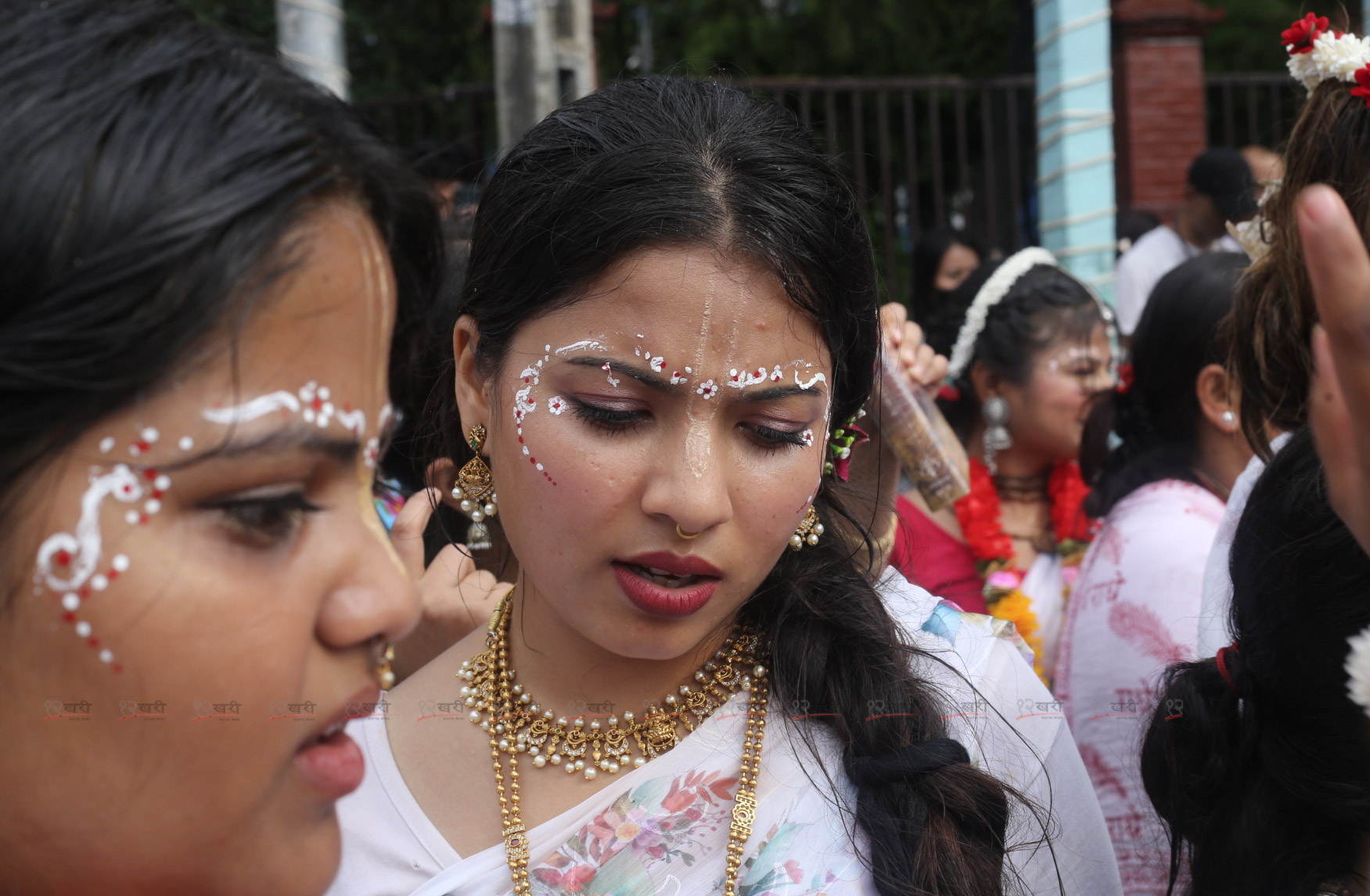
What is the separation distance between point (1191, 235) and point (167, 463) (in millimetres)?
6214

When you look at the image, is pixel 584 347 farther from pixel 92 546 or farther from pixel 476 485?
pixel 92 546

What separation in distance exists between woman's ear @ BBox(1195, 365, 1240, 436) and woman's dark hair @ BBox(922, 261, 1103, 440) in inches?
28.5

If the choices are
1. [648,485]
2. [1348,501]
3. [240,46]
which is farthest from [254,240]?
[1348,501]

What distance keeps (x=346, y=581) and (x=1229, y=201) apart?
5892mm

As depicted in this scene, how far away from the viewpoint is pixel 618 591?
5.09 ft

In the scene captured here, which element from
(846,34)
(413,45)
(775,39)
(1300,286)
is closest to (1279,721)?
(1300,286)

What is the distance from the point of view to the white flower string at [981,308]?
13.1 ft

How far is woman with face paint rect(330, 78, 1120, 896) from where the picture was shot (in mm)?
1539

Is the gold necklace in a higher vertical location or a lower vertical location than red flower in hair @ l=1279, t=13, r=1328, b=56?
lower

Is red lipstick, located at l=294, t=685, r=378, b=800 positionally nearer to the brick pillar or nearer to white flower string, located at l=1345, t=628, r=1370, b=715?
white flower string, located at l=1345, t=628, r=1370, b=715

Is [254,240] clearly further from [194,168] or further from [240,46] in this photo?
[240,46]

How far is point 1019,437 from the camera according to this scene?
3.86 m

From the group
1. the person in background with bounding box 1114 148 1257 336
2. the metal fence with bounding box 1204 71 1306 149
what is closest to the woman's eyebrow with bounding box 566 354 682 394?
the person in background with bounding box 1114 148 1257 336

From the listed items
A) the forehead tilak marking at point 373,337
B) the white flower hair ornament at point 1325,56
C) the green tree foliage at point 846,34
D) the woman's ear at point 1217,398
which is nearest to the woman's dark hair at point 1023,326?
the woman's ear at point 1217,398
